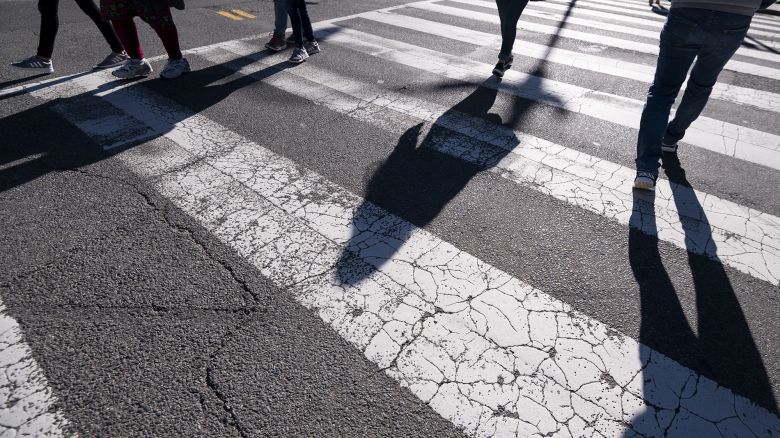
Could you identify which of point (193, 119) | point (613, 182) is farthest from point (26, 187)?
point (613, 182)

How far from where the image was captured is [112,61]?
18.6ft

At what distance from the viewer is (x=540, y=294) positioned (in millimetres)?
2539

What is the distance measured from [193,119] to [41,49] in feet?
8.78

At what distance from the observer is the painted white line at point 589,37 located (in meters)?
6.16

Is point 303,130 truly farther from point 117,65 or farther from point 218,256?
point 117,65

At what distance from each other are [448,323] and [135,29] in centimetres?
506

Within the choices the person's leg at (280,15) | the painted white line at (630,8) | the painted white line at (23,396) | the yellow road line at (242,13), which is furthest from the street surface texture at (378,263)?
the painted white line at (630,8)

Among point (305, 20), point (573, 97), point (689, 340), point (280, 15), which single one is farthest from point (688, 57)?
point (280, 15)

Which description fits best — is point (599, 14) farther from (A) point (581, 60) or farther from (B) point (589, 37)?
(A) point (581, 60)

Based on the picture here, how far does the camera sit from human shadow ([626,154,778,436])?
78.6 inches

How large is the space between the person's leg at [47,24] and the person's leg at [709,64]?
6724 mm

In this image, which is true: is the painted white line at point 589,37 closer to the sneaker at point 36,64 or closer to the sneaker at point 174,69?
the sneaker at point 174,69

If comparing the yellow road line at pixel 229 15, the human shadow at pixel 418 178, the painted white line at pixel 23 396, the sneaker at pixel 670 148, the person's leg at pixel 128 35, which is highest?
the person's leg at pixel 128 35

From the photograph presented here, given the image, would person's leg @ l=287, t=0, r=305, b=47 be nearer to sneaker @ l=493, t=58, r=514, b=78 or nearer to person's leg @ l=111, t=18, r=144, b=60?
person's leg @ l=111, t=18, r=144, b=60
